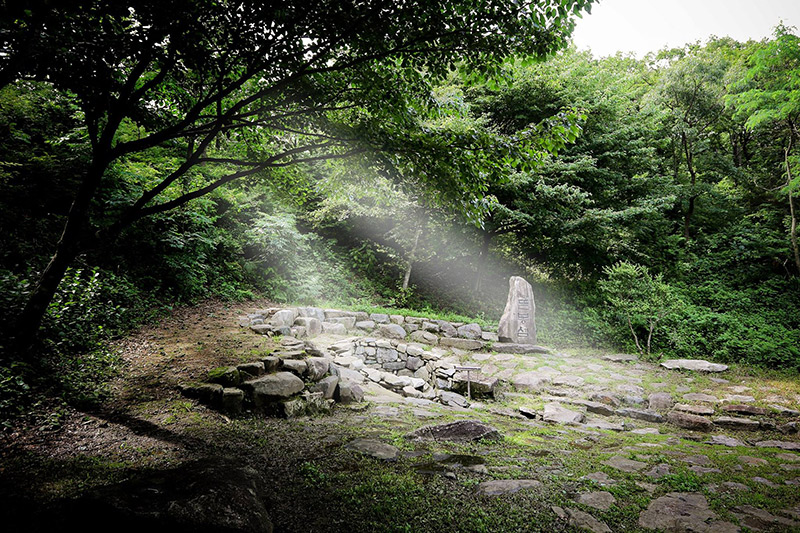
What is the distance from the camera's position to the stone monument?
930 centimetres

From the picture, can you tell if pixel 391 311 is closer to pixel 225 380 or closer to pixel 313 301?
pixel 313 301

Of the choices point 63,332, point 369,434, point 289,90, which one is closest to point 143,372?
point 63,332

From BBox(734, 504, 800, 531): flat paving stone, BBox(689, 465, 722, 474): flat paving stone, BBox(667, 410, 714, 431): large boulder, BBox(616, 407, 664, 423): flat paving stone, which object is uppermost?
BBox(734, 504, 800, 531): flat paving stone

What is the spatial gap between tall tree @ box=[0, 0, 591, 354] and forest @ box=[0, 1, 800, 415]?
0.09 ft

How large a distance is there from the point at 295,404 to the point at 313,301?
6191mm

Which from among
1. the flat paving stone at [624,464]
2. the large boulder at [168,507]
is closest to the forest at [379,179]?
the large boulder at [168,507]

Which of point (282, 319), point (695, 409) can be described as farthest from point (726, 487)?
point (282, 319)

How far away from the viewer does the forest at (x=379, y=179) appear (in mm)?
3180

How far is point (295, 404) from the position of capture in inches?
164

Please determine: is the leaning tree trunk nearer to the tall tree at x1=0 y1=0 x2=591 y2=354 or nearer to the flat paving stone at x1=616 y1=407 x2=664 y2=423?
the tall tree at x1=0 y1=0 x2=591 y2=354

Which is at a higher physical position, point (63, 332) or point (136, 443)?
point (63, 332)

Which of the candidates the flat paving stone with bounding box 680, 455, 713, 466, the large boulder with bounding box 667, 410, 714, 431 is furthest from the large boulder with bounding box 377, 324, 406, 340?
the flat paving stone with bounding box 680, 455, 713, 466

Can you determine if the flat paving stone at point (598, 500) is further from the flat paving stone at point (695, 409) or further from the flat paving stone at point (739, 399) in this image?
the flat paving stone at point (739, 399)

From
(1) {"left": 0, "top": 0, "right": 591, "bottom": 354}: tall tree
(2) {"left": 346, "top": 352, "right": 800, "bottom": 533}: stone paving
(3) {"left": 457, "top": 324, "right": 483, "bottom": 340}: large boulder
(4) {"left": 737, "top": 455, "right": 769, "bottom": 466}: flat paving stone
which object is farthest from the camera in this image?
(3) {"left": 457, "top": 324, "right": 483, "bottom": 340}: large boulder
